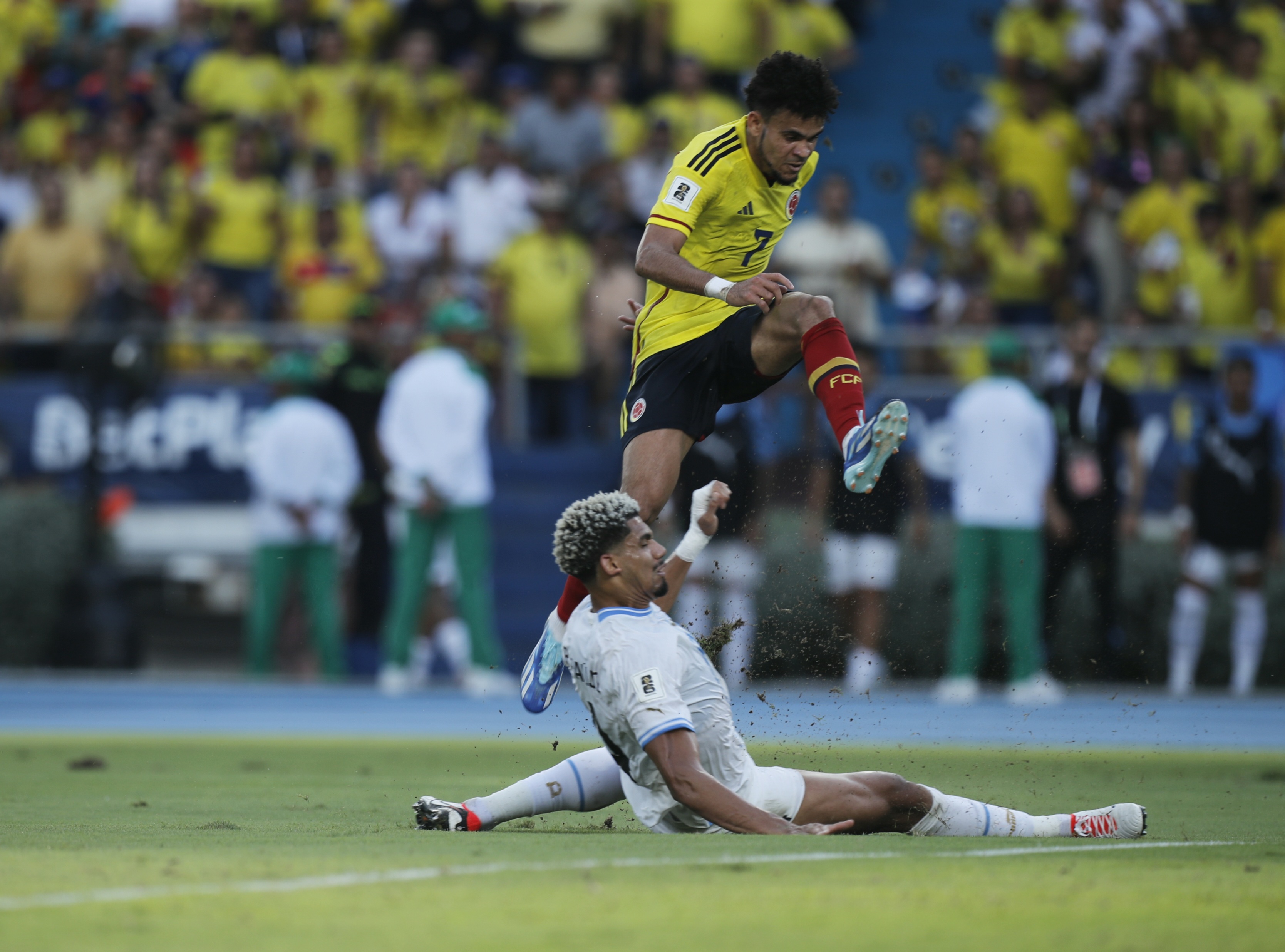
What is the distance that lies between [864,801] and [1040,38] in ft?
44.4

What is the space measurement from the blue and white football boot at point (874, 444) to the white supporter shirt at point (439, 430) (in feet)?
25.8

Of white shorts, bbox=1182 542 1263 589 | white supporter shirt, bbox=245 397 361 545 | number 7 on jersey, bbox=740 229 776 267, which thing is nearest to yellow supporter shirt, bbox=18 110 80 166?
white supporter shirt, bbox=245 397 361 545

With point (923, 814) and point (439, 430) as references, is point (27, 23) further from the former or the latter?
point (923, 814)

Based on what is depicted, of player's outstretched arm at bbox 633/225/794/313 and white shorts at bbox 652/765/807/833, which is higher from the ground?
player's outstretched arm at bbox 633/225/794/313

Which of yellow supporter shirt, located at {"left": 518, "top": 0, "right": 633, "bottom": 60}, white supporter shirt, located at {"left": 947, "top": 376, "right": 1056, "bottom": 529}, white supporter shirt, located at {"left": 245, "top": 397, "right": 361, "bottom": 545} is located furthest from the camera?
yellow supporter shirt, located at {"left": 518, "top": 0, "right": 633, "bottom": 60}

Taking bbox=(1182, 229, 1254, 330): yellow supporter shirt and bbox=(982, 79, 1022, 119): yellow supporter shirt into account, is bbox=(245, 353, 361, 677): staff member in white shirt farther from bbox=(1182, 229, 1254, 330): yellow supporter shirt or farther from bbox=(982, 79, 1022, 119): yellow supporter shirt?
bbox=(1182, 229, 1254, 330): yellow supporter shirt

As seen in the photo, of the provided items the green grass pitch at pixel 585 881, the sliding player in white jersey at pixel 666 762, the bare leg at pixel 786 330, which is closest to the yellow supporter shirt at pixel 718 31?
the green grass pitch at pixel 585 881

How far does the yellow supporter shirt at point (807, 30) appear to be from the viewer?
1872 centimetres

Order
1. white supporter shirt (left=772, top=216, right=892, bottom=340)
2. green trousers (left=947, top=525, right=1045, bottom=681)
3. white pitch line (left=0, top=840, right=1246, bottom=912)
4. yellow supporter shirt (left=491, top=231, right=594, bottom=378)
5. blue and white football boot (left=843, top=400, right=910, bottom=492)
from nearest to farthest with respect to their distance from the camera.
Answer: white pitch line (left=0, top=840, right=1246, bottom=912)
blue and white football boot (left=843, top=400, right=910, bottom=492)
green trousers (left=947, top=525, right=1045, bottom=681)
white supporter shirt (left=772, top=216, right=892, bottom=340)
yellow supporter shirt (left=491, top=231, right=594, bottom=378)

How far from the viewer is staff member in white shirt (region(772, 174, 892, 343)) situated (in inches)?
637

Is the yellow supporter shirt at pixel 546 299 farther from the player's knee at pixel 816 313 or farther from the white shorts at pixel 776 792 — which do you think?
the white shorts at pixel 776 792

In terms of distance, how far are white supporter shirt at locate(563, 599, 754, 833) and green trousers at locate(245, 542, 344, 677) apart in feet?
29.3

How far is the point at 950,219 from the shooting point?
17.4 meters

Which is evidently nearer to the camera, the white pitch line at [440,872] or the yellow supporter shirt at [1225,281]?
the white pitch line at [440,872]
